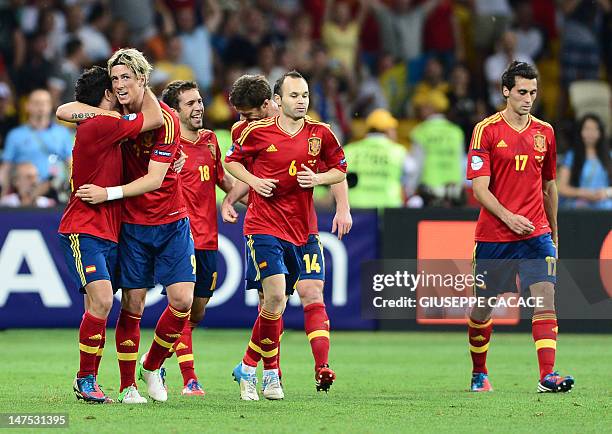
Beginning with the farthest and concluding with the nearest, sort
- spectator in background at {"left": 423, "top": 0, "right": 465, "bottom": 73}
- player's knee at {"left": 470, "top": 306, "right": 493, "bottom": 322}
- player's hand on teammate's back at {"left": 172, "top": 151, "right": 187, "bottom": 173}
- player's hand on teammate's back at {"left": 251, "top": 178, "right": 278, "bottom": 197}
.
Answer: spectator in background at {"left": 423, "top": 0, "right": 465, "bottom": 73}, player's knee at {"left": 470, "top": 306, "right": 493, "bottom": 322}, player's hand on teammate's back at {"left": 251, "top": 178, "right": 278, "bottom": 197}, player's hand on teammate's back at {"left": 172, "top": 151, "right": 187, "bottom": 173}

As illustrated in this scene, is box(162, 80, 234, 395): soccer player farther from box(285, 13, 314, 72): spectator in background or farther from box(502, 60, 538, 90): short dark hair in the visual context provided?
box(285, 13, 314, 72): spectator in background

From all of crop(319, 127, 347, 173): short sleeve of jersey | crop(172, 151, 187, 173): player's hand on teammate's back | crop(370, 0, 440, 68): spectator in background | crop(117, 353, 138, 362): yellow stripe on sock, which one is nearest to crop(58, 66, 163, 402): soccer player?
crop(117, 353, 138, 362): yellow stripe on sock

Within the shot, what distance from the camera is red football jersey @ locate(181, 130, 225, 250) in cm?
1091

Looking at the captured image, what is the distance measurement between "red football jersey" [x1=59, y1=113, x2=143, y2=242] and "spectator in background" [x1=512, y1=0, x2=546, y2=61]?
13.5 meters

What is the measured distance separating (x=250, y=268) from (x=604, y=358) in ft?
15.7

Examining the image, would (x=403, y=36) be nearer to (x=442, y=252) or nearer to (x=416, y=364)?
(x=442, y=252)

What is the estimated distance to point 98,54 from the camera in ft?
67.6

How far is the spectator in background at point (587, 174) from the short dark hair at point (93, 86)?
26.6ft

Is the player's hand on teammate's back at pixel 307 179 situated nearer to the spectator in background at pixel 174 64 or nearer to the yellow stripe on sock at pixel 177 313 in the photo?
the yellow stripe on sock at pixel 177 313

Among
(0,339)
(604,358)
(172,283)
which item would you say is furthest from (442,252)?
(172,283)

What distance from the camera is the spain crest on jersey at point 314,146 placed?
10305 mm

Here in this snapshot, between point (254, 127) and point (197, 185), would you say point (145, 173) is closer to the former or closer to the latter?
point (254, 127)

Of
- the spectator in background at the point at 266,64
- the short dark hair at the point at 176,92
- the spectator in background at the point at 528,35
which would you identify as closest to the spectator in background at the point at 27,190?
the spectator in background at the point at 266,64

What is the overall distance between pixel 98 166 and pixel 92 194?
0.22 meters
